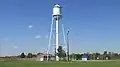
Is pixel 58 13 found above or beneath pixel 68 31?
above

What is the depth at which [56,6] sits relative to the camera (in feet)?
393

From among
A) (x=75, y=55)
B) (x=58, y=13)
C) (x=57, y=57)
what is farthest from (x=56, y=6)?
(x=75, y=55)

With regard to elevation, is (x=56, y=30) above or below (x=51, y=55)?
above

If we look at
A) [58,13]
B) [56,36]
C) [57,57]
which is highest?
[58,13]

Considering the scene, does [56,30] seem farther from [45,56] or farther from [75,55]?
[75,55]

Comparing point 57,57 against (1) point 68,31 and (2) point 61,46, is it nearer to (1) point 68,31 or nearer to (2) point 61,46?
(2) point 61,46

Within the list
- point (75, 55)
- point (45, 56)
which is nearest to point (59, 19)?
point (45, 56)

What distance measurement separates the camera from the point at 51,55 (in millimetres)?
121750

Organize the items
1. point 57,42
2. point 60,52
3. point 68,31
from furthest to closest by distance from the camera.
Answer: point 60,52 → point 57,42 → point 68,31

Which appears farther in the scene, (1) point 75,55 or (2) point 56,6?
(1) point 75,55

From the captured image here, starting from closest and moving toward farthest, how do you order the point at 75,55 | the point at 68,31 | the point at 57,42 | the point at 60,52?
1. the point at 68,31
2. the point at 57,42
3. the point at 60,52
4. the point at 75,55

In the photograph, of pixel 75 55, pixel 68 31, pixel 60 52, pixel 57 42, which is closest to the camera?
pixel 68 31

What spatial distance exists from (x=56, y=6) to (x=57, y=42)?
15.8 meters

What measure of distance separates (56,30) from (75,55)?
36.8 m
